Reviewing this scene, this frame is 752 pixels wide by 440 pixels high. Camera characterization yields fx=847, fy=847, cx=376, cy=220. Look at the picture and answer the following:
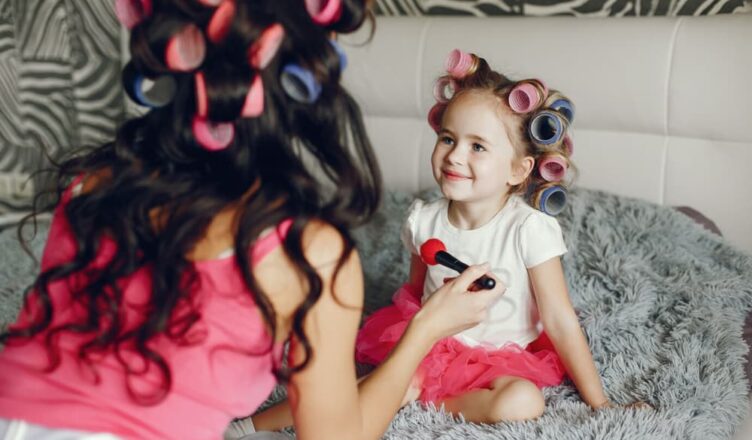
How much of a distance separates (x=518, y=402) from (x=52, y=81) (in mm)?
1959

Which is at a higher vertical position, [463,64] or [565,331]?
[463,64]

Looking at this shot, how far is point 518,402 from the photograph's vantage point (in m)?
1.26

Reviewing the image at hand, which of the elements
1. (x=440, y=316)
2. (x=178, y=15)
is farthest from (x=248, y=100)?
(x=440, y=316)

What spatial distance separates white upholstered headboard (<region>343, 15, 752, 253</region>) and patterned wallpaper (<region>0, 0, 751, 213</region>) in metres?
1.12

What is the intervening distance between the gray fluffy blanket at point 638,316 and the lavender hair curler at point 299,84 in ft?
1.92

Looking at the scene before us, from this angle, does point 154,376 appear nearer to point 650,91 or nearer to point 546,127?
point 546,127

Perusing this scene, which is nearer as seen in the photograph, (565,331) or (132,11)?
(132,11)

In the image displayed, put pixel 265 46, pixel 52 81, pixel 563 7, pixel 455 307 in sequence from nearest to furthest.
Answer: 1. pixel 265 46
2. pixel 455 307
3. pixel 563 7
4. pixel 52 81

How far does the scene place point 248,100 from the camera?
792 mm

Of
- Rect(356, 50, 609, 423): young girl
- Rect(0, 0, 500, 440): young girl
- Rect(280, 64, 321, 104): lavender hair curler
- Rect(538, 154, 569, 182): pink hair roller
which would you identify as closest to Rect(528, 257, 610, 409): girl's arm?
Rect(356, 50, 609, 423): young girl

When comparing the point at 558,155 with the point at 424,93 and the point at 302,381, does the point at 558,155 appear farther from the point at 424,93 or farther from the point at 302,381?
the point at 424,93

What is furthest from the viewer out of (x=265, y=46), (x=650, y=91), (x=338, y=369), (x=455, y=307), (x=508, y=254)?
(x=650, y=91)

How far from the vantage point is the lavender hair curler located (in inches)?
31.9

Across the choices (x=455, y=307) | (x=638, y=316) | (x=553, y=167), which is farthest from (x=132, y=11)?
(x=638, y=316)
